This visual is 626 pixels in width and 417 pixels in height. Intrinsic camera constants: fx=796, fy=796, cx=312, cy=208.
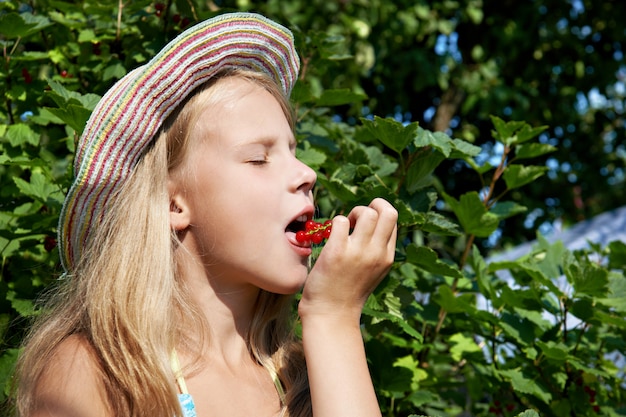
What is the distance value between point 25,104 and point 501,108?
12.3ft

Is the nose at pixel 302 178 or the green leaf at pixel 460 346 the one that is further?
the green leaf at pixel 460 346

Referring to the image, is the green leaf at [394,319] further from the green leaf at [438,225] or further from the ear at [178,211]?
the ear at [178,211]

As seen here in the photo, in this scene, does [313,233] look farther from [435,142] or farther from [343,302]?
[435,142]

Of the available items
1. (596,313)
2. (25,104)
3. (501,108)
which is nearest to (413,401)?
(596,313)

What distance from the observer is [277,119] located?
148 cm

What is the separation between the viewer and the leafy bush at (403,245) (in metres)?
1.67

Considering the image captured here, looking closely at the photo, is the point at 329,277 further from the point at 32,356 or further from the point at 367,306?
the point at 32,356

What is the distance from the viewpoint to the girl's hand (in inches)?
52.1

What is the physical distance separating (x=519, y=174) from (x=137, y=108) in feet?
3.19

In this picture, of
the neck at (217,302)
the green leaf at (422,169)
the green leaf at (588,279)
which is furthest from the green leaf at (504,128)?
the neck at (217,302)

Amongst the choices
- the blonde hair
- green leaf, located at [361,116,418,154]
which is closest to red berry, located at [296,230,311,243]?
the blonde hair

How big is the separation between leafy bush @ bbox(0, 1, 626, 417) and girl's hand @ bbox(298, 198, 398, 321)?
0.24m

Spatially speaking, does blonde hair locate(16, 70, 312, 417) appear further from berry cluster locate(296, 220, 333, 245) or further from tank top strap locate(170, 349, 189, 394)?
berry cluster locate(296, 220, 333, 245)

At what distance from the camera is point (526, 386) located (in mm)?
1746
